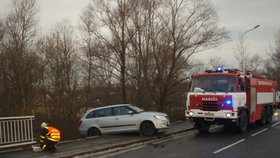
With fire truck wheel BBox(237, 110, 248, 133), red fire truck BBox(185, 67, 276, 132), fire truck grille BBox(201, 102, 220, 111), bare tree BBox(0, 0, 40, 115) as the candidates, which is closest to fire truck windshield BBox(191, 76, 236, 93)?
red fire truck BBox(185, 67, 276, 132)

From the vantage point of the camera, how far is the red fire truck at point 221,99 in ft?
50.9

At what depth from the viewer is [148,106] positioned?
88.9ft

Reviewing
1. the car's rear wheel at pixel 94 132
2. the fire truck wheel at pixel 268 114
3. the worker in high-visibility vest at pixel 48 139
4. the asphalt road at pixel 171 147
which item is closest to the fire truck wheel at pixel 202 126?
the asphalt road at pixel 171 147

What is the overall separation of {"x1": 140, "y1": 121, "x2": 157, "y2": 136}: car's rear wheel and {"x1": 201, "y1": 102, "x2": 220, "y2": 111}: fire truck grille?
2438 millimetres

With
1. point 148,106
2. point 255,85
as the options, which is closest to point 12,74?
point 148,106

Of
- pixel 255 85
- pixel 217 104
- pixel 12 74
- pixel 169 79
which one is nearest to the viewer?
pixel 217 104

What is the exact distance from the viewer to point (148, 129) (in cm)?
1565

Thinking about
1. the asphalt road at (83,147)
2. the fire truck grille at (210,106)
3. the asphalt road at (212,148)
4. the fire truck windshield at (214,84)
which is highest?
the fire truck windshield at (214,84)

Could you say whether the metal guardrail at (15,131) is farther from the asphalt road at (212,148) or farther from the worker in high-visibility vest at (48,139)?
the asphalt road at (212,148)

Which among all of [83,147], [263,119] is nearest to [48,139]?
[83,147]

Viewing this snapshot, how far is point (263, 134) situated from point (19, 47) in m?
25.0

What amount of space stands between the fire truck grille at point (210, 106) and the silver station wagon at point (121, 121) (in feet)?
5.85

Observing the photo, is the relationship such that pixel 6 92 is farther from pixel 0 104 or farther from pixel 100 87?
pixel 100 87

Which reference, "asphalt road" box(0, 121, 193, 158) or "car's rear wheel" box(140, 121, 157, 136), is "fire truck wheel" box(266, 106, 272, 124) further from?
"car's rear wheel" box(140, 121, 157, 136)
